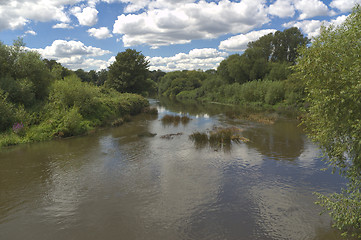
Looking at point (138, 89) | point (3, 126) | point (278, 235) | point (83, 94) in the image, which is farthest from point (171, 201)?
point (138, 89)

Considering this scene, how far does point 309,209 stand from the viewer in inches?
421

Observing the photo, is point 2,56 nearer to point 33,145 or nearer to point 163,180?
point 33,145

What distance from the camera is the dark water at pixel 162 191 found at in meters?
9.46

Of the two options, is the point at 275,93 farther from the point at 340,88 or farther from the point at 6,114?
the point at 340,88

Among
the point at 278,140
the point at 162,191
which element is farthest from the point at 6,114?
the point at 278,140

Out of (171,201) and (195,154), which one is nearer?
(171,201)

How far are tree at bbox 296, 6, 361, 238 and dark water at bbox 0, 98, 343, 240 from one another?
285cm

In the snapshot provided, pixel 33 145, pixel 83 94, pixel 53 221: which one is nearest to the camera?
pixel 53 221

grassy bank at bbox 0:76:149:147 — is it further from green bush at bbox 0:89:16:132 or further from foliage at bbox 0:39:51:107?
foliage at bbox 0:39:51:107

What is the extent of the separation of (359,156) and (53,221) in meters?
11.3

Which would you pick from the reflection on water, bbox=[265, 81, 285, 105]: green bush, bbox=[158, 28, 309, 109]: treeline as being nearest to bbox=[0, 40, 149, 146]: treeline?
the reflection on water

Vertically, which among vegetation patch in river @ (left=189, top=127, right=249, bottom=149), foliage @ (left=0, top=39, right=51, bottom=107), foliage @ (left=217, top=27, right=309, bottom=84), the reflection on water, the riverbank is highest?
foliage @ (left=217, top=27, right=309, bottom=84)

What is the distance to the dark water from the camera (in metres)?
9.46

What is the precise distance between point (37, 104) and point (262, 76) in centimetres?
5923
